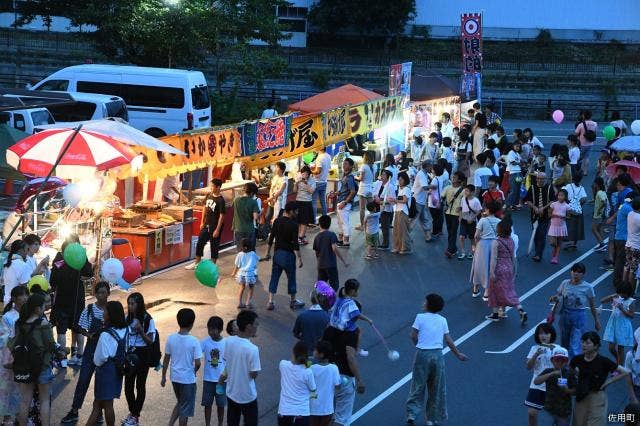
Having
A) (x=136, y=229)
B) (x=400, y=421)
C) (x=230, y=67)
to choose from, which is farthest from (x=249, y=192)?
Answer: (x=230, y=67)

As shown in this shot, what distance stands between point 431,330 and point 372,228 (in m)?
7.84

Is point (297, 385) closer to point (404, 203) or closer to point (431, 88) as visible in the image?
point (404, 203)

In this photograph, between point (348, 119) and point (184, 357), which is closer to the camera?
point (184, 357)

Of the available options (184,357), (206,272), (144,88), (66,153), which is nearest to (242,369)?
(184,357)

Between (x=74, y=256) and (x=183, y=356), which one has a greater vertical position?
(x=74, y=256)

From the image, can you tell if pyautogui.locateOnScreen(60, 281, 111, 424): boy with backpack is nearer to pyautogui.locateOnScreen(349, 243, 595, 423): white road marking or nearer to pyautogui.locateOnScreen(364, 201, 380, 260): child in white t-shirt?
pyautogui.locateOnScreen(349, 243, 595, 423): white road marking

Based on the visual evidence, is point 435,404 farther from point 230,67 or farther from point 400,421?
point 230,67

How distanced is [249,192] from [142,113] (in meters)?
14.2

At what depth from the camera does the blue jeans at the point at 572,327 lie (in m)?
12.9

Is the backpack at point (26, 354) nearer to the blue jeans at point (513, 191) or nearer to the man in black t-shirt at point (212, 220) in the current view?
the man in black t-shirt at point (212, 220)

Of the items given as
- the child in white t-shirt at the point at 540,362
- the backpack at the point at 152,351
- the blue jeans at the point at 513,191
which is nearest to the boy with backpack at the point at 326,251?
the backpack at the point at 152,351

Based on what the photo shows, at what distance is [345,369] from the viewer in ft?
35.7

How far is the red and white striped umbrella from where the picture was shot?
15.2 m

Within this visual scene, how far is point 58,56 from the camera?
46.5 metres
